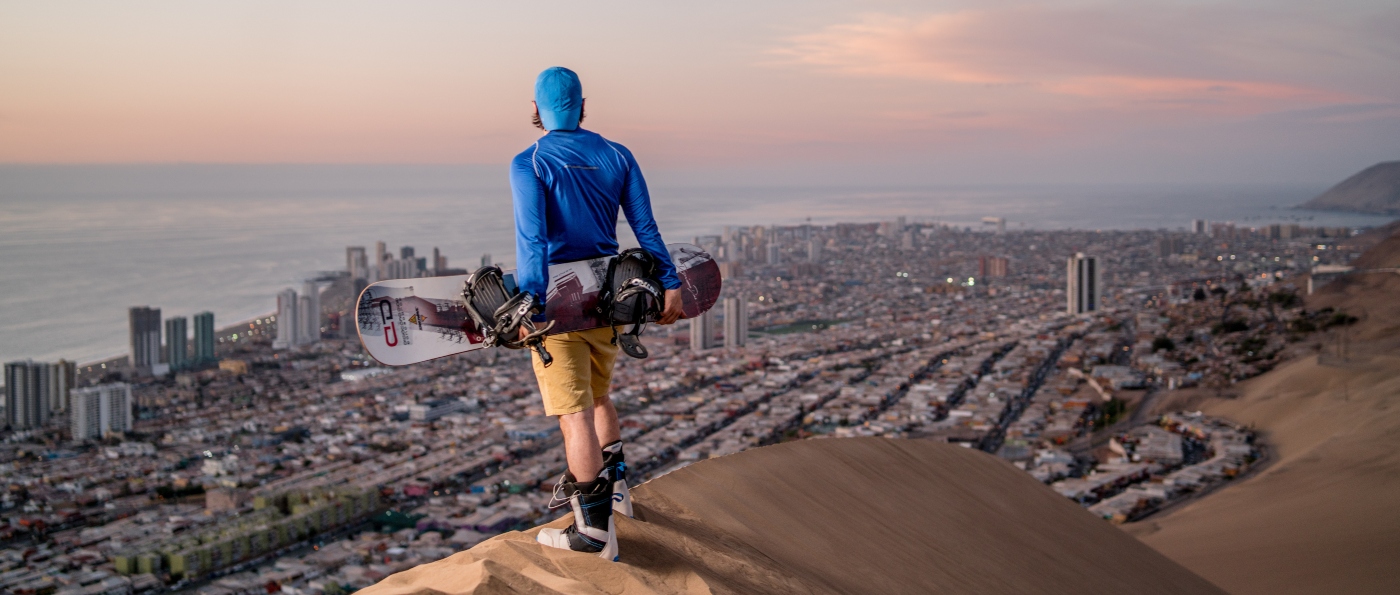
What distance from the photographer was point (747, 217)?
179 ft

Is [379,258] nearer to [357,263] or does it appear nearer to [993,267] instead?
[357,263]

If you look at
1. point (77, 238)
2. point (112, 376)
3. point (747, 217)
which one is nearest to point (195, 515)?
point (112, 376)

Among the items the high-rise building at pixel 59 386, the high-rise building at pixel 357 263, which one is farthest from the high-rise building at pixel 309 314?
the high-rise building at pixel 59 386

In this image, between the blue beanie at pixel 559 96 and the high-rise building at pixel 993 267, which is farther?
the high-rise building at pixel 993 267

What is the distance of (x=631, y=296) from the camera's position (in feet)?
9.27

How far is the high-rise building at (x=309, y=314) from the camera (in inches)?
1048

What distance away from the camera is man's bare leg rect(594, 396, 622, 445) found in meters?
3.00

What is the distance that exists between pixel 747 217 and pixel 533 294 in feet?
171

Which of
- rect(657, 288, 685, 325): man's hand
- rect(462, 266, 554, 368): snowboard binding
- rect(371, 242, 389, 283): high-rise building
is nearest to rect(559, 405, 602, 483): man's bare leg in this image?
rect(462, 266, 554, 368): snowboard binding

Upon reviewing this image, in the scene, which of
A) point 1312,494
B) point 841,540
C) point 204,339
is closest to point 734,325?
point 204,339

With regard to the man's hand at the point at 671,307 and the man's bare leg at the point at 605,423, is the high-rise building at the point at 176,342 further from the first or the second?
the man's hand at the point at 671,307

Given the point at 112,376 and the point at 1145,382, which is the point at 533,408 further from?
the point at 1145,382

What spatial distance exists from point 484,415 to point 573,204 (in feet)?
53.1

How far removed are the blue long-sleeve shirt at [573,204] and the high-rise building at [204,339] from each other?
23.3 m
